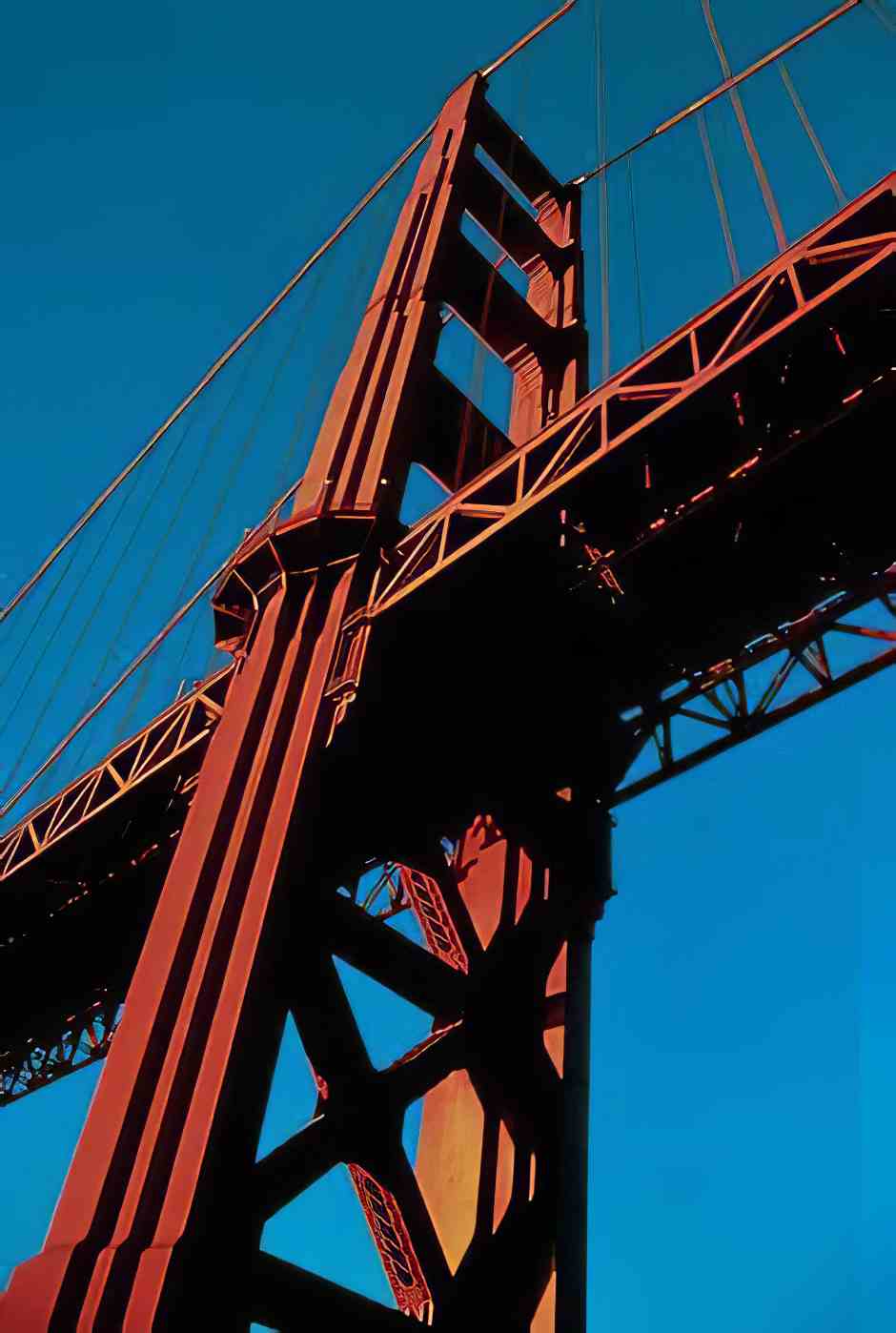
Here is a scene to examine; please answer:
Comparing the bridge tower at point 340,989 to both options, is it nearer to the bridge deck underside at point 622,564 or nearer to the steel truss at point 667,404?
the bridge deck underside at point 622,564

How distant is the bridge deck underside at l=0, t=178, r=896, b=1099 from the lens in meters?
6.93

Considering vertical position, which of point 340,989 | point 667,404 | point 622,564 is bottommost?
point 340,989

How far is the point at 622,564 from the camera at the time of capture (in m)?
8.37

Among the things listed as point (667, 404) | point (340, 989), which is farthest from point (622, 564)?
point (340, 989)

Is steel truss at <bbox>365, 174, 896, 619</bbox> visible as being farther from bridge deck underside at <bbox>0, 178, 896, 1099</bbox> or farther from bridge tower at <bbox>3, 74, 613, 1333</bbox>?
bridge tower at <bbox>3, 74, 613, 1333</bbox>

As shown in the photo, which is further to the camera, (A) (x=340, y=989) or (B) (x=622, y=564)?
(B) (x=622, y=564)

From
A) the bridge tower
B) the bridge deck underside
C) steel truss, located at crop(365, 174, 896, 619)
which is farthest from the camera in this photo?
the bridge deck underside

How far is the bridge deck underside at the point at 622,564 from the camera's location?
693cm

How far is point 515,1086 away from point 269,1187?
7.56ft

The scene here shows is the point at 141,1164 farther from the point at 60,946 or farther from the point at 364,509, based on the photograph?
the point at 60,946

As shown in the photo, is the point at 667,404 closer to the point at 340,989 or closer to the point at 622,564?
the point at 622,564

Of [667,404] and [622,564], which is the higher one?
[622,564]

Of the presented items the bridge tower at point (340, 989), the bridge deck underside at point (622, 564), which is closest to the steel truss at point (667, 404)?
the bridge deck underside at point (622, 564)

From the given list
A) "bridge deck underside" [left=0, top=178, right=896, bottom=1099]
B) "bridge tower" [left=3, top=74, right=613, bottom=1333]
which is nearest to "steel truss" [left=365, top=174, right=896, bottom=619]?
"bridge deck underside" [left=0, top=178, right=896, bottom=1099]
